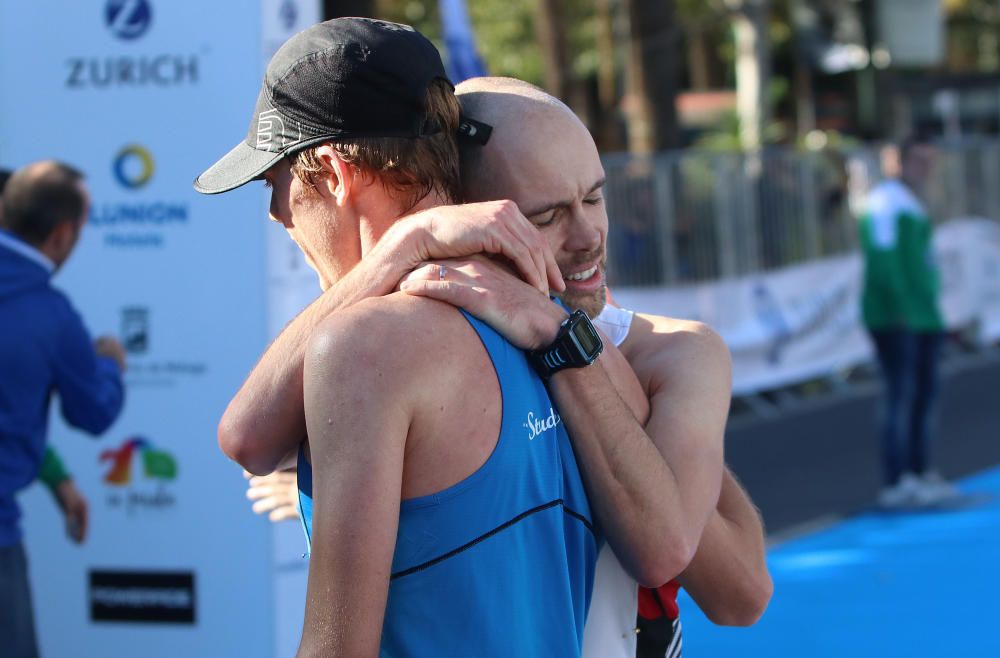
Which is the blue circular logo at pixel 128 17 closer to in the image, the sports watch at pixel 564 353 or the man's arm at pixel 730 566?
the man's arm at pixel 730 566

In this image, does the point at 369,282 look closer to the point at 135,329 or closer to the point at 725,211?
the point at 135,329

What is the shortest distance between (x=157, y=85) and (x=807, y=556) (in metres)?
4.11

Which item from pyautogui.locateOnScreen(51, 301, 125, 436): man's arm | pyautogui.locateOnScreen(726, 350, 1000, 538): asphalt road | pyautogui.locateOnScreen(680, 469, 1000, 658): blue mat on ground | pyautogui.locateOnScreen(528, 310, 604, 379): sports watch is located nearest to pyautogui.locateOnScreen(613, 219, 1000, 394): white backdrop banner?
pyautogui.locateOnScreen(726, 350, 1000, 538): asphalt road

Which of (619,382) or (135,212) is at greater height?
(135,212)

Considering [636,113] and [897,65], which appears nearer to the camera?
[636,113]

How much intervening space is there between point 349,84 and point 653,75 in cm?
1278

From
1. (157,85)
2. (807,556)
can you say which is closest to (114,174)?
(157,85)

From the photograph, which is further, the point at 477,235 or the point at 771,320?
the point at 771,320

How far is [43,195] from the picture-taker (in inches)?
154

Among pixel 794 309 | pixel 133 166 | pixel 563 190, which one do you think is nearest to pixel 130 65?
pixel 133 166

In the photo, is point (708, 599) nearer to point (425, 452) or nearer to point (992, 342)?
point (425, 452)

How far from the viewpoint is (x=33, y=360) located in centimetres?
362

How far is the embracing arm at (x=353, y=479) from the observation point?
1449 millimetres

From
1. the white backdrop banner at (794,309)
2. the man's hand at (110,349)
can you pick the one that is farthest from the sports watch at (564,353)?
the white backdrop banner at (794,309)
